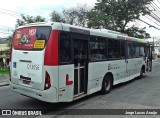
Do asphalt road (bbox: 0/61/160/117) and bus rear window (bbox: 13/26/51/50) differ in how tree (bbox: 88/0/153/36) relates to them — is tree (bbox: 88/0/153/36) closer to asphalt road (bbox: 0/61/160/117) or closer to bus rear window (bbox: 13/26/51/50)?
asphalt road (bbox: 0/61/160/117)

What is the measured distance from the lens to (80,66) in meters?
7.43

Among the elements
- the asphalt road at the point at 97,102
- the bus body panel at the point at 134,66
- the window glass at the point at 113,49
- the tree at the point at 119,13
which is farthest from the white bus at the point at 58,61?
the tree at the point at 119,13

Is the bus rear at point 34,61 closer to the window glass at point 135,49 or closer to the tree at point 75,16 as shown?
the window glass at point 135,49

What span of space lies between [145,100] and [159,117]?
76.8 inches

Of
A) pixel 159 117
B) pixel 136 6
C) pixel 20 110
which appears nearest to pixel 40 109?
pixel 20 110

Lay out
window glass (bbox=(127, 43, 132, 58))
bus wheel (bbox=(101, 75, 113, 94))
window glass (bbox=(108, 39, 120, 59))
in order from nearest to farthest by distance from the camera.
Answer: bus wheel (bbox=(101, 75, 113, 94)) → window glass (bbox=(108, 39, 120, 59)) → window glass (bbox=(127, 43, 132, 58))

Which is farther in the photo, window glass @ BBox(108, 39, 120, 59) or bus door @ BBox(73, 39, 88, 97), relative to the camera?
window glass @ BBox(108, 39, 120, 59)

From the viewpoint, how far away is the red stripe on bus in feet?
20.1

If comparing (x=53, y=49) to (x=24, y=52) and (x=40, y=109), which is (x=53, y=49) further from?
(x=40, y=109)

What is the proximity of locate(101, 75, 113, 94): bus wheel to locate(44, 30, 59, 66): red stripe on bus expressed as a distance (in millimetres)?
3447

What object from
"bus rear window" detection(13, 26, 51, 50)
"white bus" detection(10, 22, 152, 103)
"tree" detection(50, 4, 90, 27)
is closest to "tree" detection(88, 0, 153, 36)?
"tree" detection(50, 4, 90, 27)

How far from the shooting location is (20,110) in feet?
22.1

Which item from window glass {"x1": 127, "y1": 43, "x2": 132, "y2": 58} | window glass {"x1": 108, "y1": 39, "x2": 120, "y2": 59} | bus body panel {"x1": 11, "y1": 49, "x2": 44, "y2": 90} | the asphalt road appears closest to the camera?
bus body panel {"x1": 11, "y1": 49, "x2": 44, "y2": 90}

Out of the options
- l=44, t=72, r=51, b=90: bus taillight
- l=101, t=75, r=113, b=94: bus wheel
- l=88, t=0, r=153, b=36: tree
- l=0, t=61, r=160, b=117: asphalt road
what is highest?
l=88, t=0, r=153, b=36: tree
